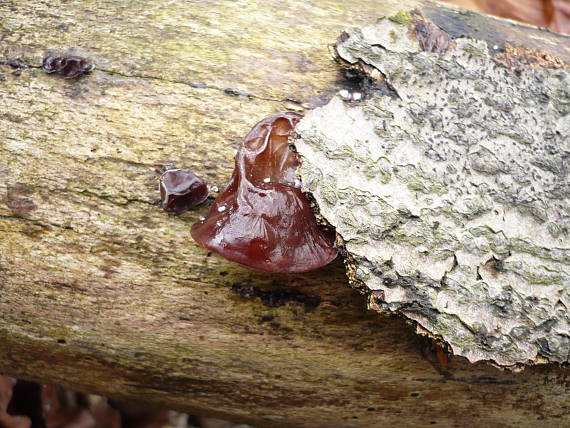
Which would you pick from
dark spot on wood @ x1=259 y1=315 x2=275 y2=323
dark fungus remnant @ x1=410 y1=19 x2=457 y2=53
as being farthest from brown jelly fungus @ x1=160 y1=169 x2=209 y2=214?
dark fungus remnant @ x1=410 y1=19 x2=457 y2=53

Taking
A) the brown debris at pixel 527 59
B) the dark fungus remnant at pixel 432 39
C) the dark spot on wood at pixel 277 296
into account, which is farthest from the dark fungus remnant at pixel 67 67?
the brown debris at pixel 527 59

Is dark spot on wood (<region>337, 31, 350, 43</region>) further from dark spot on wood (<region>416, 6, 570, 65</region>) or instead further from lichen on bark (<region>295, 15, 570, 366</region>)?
dark spot on wood (<region>416, 6, 570, 65</region>)

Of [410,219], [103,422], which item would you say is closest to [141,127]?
[410,219]

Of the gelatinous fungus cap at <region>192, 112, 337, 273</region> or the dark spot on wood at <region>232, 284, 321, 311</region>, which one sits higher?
the gelatinous fungus cap at <region>192, 112, 337, 273</region>

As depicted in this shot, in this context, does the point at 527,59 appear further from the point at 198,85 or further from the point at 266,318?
→ the point at 266,318

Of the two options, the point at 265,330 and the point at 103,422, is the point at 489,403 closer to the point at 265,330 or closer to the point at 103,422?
the point at 265,330

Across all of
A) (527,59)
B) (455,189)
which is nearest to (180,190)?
(455,189)

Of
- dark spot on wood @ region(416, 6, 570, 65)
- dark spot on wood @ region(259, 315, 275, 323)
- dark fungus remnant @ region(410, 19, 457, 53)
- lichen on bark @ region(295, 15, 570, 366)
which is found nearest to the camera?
lichen on bark @ region(295, 15, 570, 366)
